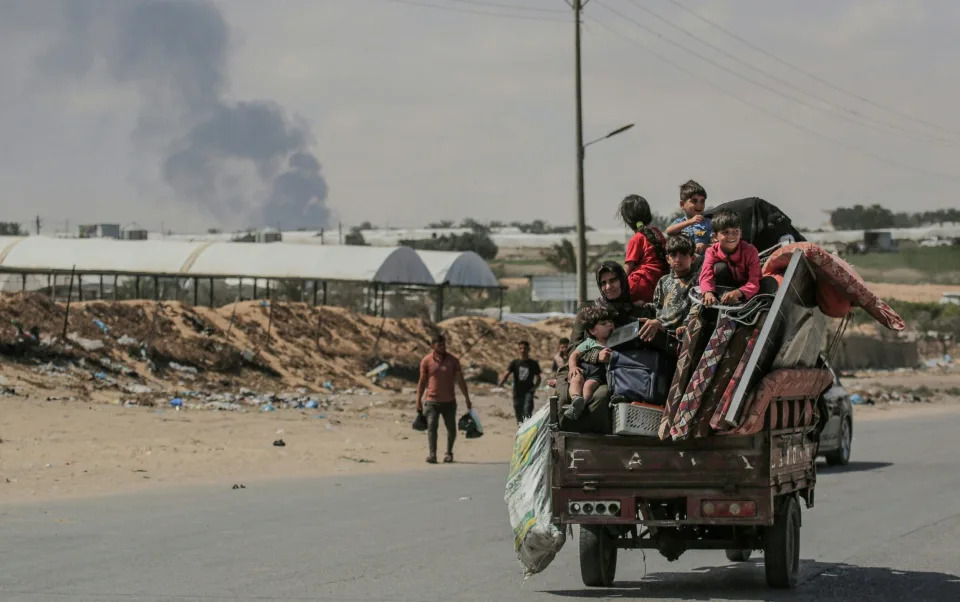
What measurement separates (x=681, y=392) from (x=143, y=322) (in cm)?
2858

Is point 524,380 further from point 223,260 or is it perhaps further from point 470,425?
point 223,260

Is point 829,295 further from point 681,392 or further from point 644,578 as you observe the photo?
point 644,578

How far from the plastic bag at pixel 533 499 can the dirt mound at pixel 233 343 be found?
68.2 feet

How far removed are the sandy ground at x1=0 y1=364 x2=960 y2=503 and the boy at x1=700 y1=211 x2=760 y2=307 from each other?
357 inches

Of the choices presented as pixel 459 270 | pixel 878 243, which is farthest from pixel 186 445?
pixel 878 243

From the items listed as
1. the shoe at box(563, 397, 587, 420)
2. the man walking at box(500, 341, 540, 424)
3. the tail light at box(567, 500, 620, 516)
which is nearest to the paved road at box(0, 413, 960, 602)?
the tail light at box(567, 500, 620, 516)

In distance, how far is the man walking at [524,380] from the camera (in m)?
22.7

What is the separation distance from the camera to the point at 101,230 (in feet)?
270

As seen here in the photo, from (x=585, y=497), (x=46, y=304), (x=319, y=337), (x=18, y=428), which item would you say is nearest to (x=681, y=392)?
(x=585, y=497)

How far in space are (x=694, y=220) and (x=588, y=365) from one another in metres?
1.52

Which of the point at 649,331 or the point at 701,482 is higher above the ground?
the point at 649,331

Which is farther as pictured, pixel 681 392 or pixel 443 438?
pixel 443 438

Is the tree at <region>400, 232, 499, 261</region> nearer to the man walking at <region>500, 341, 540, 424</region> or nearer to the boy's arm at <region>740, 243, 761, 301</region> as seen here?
the man walking at <region>500, 341, 540, 424</region>

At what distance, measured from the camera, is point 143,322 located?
36.2 metres
